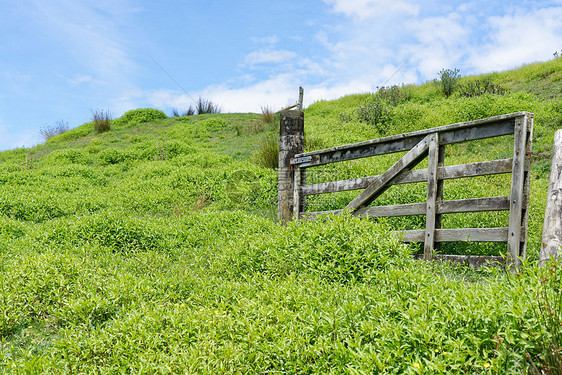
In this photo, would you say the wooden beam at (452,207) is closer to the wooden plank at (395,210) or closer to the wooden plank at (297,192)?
the wooden plank at (395,210)

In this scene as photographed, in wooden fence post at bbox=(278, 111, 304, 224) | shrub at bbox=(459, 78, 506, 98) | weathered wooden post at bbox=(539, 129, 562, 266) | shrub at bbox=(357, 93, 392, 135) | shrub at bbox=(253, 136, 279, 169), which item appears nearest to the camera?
weathered wooden post at bbox=(539, 129, 562, 266)

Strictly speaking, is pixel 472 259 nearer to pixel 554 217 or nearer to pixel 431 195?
pixel 431 195

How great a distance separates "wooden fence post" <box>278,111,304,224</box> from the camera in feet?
30.2

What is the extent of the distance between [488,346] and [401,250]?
2449 mm

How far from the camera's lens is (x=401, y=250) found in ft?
18.2

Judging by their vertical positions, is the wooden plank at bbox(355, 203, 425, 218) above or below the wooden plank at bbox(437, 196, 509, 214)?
below

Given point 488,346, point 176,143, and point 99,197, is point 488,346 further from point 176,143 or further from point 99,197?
point 176,143

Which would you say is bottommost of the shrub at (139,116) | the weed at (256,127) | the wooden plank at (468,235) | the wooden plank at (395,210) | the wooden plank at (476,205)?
the wooden plank at (468,235)

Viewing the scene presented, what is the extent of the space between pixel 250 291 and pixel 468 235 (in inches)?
137

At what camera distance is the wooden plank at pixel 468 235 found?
19.8 feet

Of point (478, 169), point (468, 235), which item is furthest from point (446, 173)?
point (468, 235)

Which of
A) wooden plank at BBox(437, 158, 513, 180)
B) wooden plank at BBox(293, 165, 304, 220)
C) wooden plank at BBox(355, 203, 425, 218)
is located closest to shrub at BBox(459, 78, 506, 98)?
wooden plank at BBox(293, 165, 304, 220)

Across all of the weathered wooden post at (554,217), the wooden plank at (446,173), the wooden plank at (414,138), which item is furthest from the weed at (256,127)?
the weathered wooden post at (554,217)

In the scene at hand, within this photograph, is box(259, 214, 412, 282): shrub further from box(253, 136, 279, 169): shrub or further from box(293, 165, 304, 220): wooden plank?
box(253, 136, 279, 169): shrub
